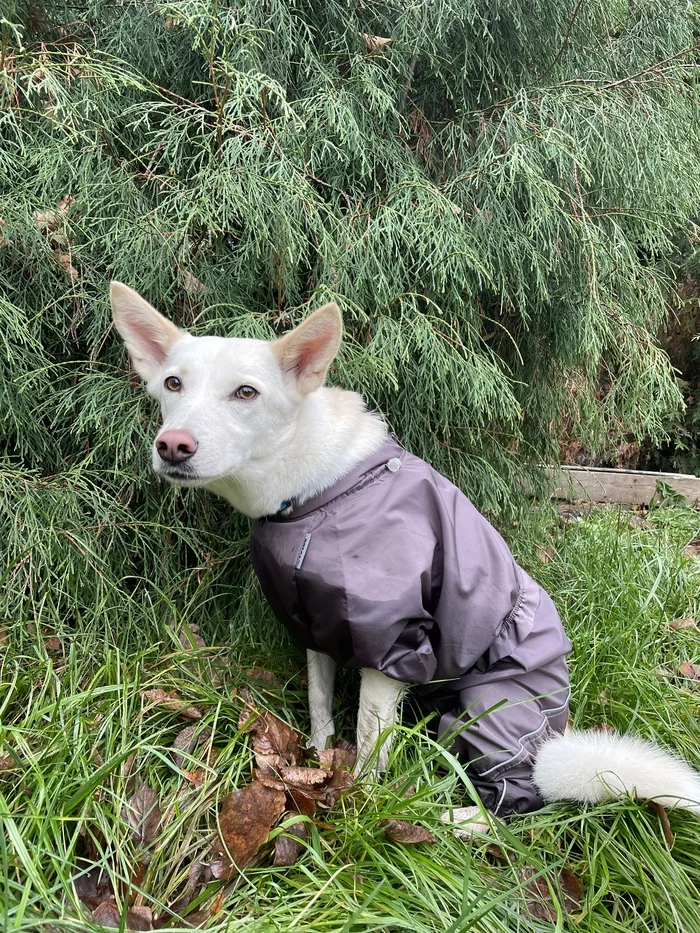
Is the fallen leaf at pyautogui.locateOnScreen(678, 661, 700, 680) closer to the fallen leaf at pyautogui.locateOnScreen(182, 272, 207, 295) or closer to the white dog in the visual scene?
the white dog

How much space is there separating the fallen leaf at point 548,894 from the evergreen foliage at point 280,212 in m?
1.41

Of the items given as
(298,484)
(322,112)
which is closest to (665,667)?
(298,484)

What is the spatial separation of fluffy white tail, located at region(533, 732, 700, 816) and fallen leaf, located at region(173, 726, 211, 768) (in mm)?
1081

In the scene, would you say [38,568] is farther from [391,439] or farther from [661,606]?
[661,606]

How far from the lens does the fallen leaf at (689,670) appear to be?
252 cm

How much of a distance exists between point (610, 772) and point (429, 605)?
2.39 ft

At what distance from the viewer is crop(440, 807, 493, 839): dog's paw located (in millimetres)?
1751

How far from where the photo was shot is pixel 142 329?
2.03 m

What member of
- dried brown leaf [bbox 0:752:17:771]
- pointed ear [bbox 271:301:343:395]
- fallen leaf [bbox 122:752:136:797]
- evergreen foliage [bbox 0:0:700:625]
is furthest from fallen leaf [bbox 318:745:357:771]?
pointed ear [bbox 271:301:343:395]

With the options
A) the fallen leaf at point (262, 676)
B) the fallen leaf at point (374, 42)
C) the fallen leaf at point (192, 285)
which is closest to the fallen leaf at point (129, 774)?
the fallen leaf at point (262, 676)

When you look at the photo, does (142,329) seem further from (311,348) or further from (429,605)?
(429,605)

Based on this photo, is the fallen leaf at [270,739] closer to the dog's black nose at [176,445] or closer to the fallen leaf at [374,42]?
the dog's black nose at [176,445]

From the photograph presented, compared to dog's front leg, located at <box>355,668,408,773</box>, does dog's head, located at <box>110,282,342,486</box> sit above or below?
above

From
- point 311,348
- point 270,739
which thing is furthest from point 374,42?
point 270,739
